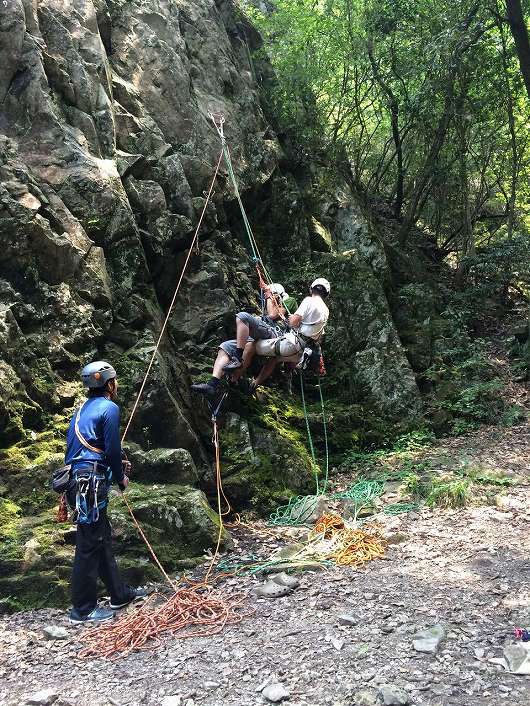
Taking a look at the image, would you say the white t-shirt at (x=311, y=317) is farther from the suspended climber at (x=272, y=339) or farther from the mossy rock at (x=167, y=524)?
the mossy rock at (x=167, y=524)

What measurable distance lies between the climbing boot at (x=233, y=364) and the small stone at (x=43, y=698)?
3.95m

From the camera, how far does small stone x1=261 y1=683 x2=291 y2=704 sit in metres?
3.31

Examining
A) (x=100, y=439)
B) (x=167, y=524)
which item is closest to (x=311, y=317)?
(x=167, y=524)

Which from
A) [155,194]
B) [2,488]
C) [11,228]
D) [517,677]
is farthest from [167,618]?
[155,194]

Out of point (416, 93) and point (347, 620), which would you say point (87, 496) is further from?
point (416, 93)

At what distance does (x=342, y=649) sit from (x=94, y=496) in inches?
86.2

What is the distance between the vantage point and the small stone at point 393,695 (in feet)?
10.2

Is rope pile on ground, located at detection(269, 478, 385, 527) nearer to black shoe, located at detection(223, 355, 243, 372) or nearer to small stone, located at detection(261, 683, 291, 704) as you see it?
black shoe, located at detection(223, 355, 243, 372)

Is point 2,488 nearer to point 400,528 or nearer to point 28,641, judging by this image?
point 28,641

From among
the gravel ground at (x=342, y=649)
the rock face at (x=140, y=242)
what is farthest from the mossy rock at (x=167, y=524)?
the gravel ground at (x=342, y=649)

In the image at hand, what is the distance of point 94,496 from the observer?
4.53m

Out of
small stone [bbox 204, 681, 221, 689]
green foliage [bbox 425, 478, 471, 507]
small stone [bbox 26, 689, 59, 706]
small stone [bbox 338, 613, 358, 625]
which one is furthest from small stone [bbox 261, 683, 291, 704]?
green foliage [bbox 425, 478, 471, 507]

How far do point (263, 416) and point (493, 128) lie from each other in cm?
1007

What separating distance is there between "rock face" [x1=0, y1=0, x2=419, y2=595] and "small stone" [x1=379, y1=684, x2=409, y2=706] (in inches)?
106
